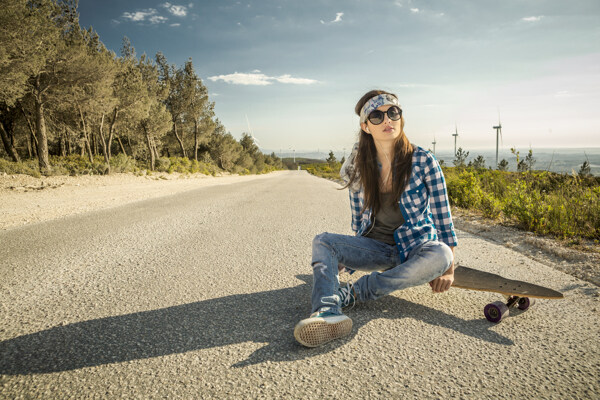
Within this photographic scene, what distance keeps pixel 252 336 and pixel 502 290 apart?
1.73m

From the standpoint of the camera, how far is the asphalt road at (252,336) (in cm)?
150

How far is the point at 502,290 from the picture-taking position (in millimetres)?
2166

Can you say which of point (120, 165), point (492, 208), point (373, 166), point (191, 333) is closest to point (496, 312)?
point (373, 166)

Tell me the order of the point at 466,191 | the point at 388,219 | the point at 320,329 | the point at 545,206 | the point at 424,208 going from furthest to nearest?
the point at 466,191 → the point at 545,206 → the point at 388,219 → the point at 424,208 → the point at 320,329

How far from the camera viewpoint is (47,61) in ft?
50.8

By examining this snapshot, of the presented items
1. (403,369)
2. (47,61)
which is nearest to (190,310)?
(403,369)

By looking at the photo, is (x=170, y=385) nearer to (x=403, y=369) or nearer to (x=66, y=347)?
(x=66, y=347)

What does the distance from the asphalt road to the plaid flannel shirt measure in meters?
0.52

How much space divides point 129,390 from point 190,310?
2.74 feet

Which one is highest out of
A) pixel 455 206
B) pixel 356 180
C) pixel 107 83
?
pixel 107 83

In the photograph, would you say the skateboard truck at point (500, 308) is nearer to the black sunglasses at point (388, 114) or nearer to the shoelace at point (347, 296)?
the shoelace at point (347, 296)

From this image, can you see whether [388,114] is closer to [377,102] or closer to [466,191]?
[377,102]

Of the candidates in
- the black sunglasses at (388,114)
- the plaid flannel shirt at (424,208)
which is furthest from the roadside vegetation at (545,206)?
the black sunglasses at (388,114)

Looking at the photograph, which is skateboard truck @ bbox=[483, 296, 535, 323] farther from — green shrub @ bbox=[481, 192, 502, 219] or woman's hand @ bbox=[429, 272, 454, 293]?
green shrub @ bbox=[481, 192, 502, 219]
